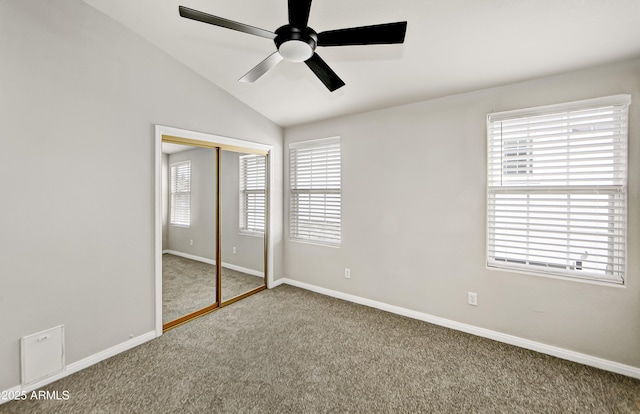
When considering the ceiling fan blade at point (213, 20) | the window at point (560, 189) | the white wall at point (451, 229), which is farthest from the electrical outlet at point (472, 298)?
the ceiling fan blade at point (213, 20)

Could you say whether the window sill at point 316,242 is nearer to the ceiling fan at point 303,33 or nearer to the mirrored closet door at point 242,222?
the mirrored closet door at point 242,222

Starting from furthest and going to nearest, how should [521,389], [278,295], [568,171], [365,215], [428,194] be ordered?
[278,295] → [365,215] → [428,194] → [568,171] → [521,389]

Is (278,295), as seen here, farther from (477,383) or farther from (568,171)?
(568,171)

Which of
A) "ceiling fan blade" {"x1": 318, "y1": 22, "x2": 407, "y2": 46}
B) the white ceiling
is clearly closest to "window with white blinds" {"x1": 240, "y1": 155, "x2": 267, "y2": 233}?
the white ceiling

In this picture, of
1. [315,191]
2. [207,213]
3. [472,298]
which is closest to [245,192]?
[207,213]

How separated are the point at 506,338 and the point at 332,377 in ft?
5.77

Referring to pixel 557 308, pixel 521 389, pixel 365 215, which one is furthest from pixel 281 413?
pixel 557 308

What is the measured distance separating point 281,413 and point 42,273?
6.76 ft

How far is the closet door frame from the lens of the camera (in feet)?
8.85

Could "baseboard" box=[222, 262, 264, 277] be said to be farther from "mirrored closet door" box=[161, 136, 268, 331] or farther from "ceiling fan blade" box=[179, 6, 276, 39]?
"ceiling fan blade" box=[179, 6, 276, 39]

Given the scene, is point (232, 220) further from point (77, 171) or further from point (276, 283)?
point (77, 171)

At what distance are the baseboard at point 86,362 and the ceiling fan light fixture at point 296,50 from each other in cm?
281

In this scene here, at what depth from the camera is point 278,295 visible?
3.78 metres

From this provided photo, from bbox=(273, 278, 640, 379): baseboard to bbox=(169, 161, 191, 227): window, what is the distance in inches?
82.7
